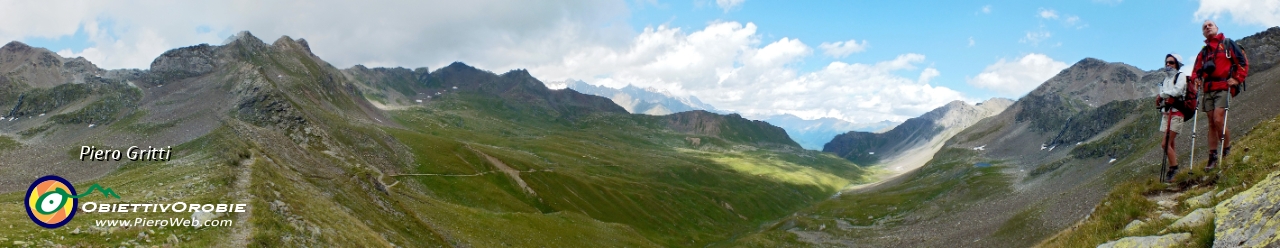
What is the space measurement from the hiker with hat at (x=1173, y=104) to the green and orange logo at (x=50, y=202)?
48159mm

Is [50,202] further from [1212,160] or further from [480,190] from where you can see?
[480,190]

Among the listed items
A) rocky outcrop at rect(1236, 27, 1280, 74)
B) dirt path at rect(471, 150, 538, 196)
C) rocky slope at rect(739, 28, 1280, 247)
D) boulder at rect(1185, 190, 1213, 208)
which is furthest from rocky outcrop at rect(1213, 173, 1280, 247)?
rocky outcrop at rect(1236, 27, 1280, 74)

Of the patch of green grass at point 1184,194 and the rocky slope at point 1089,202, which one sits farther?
the patch of green grass at point 1184,194

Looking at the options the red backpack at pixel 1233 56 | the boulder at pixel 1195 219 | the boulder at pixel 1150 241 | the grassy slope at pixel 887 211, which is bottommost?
the grassy slope at pixel 887 211

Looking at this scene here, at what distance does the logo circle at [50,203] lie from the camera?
88.3 ft

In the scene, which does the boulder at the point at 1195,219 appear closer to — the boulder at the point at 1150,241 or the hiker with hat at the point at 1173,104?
the boulder at the point at 1150,241

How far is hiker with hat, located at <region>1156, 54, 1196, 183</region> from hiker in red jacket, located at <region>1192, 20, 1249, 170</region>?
1.65 ft

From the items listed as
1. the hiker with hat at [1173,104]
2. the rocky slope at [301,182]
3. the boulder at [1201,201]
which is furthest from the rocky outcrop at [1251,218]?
the rocky slope at [301,182]

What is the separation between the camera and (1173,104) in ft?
78.3

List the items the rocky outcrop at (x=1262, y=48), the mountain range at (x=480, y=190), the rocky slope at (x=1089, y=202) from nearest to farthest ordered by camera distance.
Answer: the rocky slope at (x=1089, y=202)
the mountain range at (x=480, y=190)
the rocky outcrop at (x=1262, y=48)

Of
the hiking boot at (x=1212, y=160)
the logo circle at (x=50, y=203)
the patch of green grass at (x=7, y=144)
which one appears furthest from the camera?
the patch of green grass at (x=7, y=144)

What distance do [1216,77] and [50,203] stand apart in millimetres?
50788

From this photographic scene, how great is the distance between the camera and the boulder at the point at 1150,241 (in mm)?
15688

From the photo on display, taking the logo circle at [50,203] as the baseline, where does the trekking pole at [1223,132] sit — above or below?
above
